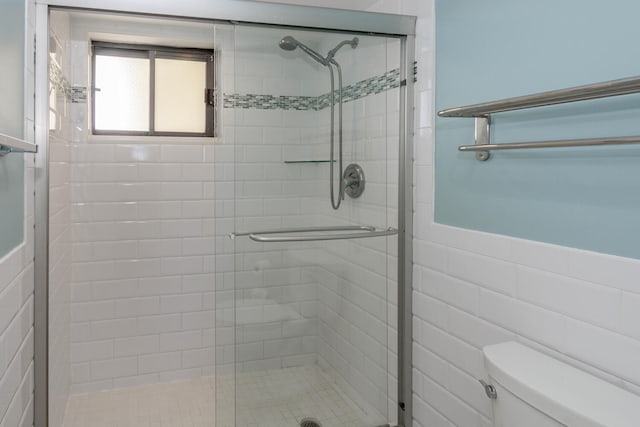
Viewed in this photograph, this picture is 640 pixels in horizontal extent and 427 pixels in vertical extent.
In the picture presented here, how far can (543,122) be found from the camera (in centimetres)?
137

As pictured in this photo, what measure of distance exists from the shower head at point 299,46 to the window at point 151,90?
116cm

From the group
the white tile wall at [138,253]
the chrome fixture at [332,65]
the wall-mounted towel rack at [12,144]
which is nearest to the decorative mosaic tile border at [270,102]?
the chrome fixture at [332,65]

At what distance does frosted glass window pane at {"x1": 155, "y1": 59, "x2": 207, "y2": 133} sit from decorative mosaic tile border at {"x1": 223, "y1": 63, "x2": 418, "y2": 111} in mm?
1093

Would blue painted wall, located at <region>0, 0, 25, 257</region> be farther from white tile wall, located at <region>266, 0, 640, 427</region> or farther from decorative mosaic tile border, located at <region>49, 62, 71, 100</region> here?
white tile wall, located at <region>266, 0, 640, 427</region>

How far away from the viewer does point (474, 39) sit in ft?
5.42

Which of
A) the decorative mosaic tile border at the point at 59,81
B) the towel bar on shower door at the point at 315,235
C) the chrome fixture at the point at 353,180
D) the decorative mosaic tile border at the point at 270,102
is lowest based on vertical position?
the towel bar on shower door at the point at 315,235

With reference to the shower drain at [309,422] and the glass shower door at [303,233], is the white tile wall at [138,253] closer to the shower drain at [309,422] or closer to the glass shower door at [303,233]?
the glass shower door at [303,233]

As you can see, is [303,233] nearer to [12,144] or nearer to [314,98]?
[314,98]

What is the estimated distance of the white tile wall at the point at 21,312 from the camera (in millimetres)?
1340

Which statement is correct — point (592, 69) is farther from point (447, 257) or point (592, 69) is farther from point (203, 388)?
point (203, 388)

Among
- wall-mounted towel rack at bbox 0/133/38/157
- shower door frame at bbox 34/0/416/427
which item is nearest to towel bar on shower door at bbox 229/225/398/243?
shower door frame at bbox 34/0/416/427

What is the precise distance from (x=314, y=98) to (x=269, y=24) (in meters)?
0.34

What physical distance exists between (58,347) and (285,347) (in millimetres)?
1135

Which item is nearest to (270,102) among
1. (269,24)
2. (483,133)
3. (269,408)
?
(269,24)
